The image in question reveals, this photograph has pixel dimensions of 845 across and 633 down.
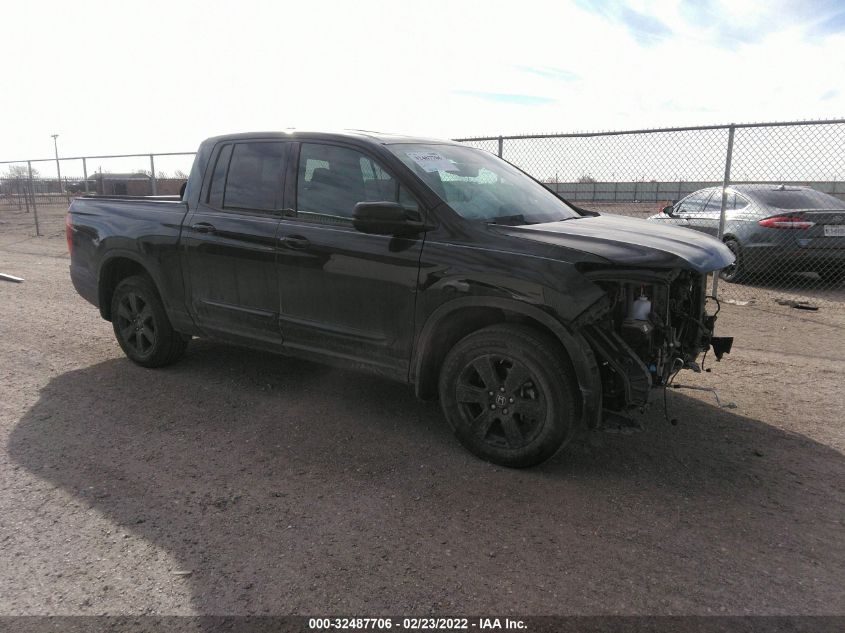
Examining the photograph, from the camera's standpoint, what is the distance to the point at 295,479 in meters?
3.43

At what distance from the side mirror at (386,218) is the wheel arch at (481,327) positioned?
51cm

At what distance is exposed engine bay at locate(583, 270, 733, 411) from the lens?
10.4 ft

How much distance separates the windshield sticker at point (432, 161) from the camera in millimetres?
3956

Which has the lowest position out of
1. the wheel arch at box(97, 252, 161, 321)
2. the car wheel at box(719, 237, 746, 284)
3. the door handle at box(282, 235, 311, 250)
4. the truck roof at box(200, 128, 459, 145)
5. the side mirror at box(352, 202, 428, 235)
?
the car wheel at box(719, 237, 746, 284)

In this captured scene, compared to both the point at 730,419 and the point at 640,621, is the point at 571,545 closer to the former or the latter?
the point at 640,621

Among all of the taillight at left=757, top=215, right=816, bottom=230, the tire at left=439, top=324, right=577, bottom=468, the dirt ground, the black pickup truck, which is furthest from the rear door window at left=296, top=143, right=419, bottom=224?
Result: the taillight at left=757, top=215, right=816, bottom=230

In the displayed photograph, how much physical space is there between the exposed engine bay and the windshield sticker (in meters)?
1.38

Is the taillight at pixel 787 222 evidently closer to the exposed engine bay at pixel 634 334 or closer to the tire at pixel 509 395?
the exposed engine bay at pixel 634 334

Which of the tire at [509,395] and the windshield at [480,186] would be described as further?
the windshield at [480,186]

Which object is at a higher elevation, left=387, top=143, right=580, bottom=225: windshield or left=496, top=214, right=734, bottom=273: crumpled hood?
left=387, top=143, right=580, bottom=225: windshield

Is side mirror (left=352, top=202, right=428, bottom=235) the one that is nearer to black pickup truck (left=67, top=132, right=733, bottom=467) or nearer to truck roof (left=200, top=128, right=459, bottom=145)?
black pickup truck (left=67, top=132, right=733, bottom=467)

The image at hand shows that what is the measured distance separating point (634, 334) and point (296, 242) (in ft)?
7.22

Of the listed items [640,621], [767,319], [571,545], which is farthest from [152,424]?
[767,319]

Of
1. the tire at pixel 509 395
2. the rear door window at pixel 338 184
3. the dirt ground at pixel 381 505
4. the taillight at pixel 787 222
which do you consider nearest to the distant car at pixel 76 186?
the dirt ground at pixel 381 505
